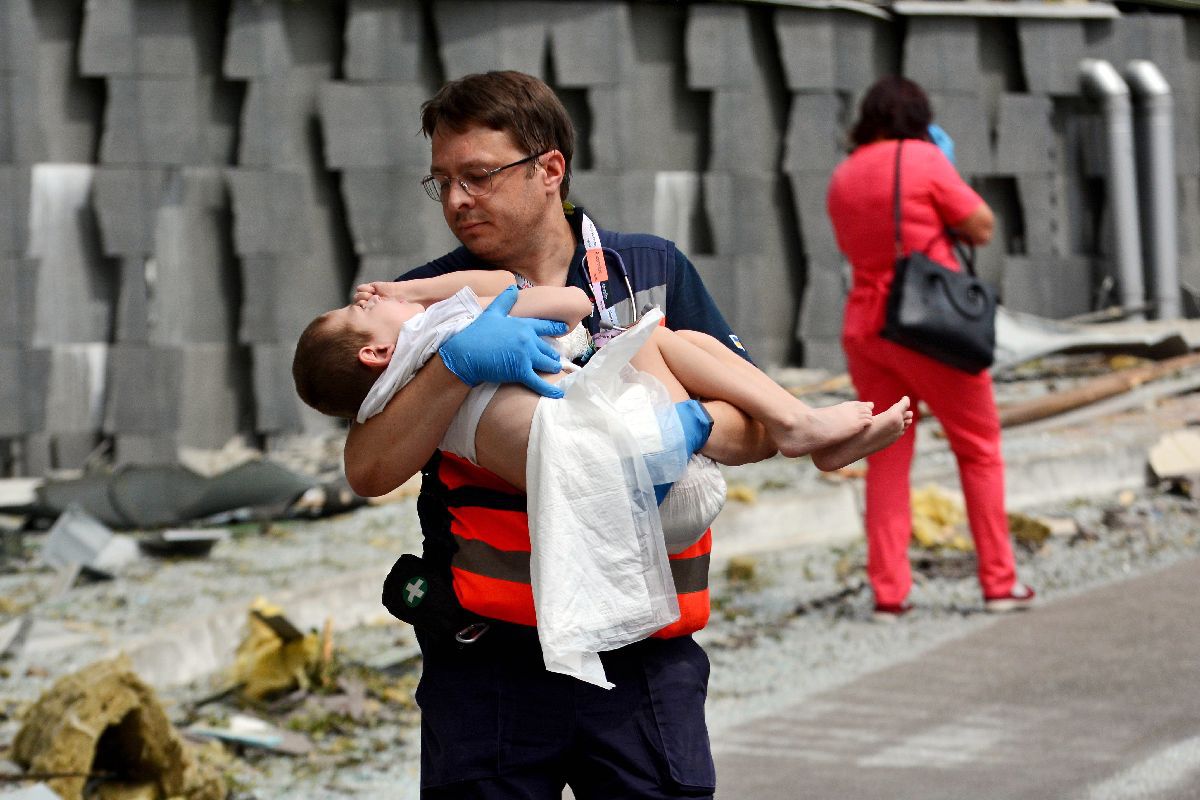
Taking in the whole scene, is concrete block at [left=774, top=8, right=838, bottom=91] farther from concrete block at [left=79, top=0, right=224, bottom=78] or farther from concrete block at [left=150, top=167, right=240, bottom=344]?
concrete block at [left=150, top=167, right=240, bottom=344]

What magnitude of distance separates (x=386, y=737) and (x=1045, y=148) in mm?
8444

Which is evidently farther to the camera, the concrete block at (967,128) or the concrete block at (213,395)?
the concrete block at (967,128)

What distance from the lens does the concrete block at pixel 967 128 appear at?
1153 cm

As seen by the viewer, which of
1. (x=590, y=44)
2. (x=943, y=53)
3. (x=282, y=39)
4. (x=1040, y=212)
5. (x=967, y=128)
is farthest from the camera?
(x=1040, y=212)

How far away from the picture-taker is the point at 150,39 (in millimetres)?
8672

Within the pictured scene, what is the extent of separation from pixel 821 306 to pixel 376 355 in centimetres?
840

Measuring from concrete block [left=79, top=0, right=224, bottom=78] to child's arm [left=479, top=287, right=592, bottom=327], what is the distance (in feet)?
21.8

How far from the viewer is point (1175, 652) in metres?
5.73

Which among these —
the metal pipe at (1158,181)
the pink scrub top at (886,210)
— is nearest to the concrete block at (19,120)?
the pink scrub top at (886,210)

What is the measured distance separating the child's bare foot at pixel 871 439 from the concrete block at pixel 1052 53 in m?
9.79

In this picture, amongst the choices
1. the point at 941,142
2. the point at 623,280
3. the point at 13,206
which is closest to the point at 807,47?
the point at 941,142

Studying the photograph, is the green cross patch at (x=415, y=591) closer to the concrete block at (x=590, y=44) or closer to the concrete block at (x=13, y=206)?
the concrete block at (x=13, y=206)

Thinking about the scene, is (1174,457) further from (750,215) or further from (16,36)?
(16,36)

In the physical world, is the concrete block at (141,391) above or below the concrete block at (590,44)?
below
